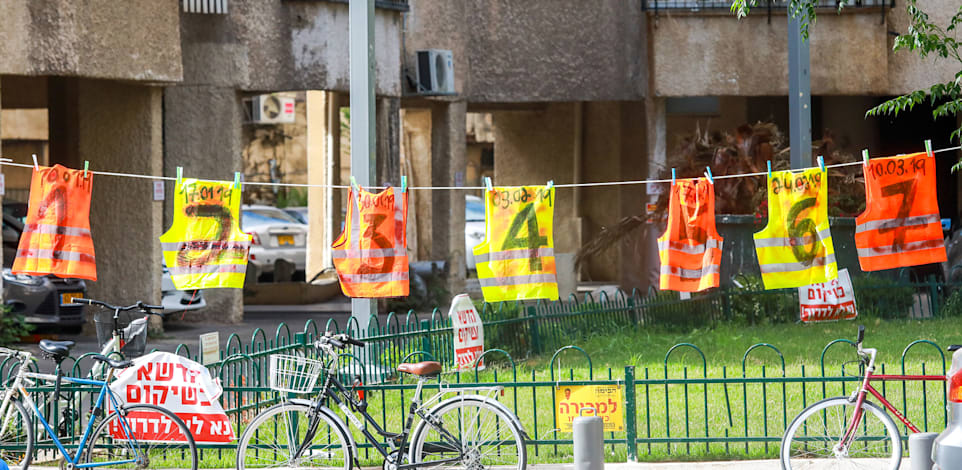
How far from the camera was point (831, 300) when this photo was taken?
13609 millimetres

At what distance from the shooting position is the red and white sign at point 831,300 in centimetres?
1356

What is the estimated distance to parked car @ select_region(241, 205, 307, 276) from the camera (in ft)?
81.1

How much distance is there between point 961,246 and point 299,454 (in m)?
12.6

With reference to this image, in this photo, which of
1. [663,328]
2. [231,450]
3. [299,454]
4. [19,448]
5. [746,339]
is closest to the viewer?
[299,454]

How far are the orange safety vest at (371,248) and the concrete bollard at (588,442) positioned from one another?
3.32 m

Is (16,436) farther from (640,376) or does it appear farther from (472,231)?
(472,231)

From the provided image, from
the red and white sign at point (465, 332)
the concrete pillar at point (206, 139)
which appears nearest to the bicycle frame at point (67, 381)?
the red and white sign at point (465, 332)

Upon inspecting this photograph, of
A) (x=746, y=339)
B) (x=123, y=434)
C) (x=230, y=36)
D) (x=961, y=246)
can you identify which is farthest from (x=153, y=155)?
(x=961, y=246)

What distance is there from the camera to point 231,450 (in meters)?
9.31

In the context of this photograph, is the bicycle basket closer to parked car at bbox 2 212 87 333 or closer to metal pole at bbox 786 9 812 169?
metal pole at bbox 786 9 812 169

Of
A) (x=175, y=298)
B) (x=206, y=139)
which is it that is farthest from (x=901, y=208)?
(x=206, y=139)

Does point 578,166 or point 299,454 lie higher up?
point 578,166

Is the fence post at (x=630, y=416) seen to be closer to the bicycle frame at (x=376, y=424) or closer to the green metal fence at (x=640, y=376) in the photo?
the green metal fence at (x=640, y=376)

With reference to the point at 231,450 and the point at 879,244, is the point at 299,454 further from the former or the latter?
the point at 879,244
